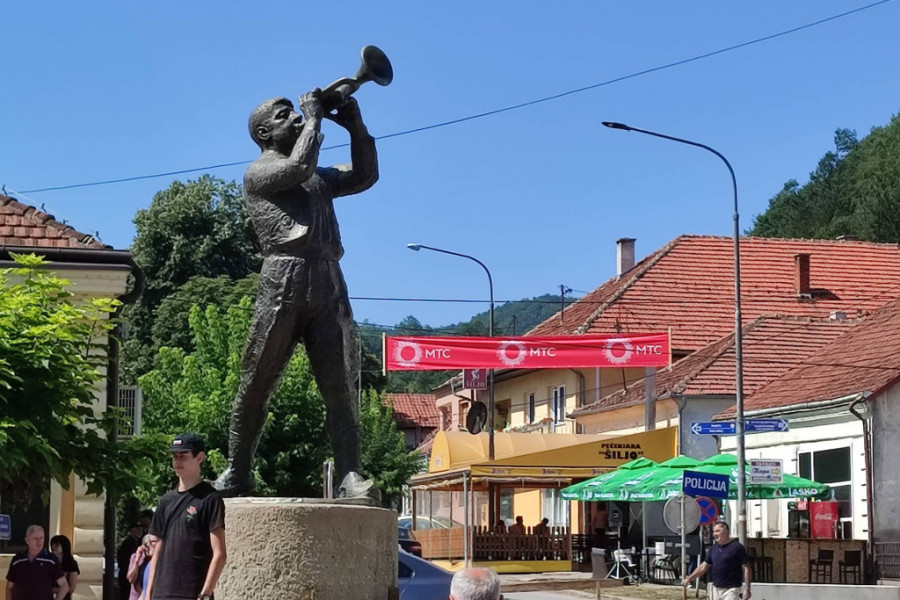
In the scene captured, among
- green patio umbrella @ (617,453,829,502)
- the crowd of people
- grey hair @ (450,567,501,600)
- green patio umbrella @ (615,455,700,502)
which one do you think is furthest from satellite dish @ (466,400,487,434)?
grey hair @ (450,567,501,600)

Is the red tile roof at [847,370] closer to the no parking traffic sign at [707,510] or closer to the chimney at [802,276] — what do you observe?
the no parking traffic sign at [707,510]

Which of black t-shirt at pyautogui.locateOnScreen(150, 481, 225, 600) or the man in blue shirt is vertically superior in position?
black t-shirt at pyautogui.locateOnScreen(150, 481, 225, 600)

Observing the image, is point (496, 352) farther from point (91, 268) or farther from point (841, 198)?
point (841, 198)

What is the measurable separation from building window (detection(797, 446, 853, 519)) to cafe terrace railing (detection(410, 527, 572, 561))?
23.0ft

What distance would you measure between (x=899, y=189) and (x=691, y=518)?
5076cm

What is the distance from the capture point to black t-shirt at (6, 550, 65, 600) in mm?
11602

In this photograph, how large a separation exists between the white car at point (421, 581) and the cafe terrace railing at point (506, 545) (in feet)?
69.8

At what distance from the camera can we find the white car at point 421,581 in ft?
43.0

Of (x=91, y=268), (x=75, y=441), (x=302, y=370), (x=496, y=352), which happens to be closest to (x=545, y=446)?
(x=496, y=352)

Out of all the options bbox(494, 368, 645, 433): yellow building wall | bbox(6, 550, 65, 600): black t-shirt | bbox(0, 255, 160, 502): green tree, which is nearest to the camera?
bbox(6, 550, 65, 600): black t-shirt

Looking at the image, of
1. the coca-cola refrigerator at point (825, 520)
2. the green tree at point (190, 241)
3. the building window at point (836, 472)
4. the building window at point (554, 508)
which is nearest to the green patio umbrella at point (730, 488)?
the coca-cola refrigerator at point (825, 520)

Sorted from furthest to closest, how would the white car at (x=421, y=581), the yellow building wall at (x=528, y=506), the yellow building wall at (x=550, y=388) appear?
the yellow building wall at (x=528, y=506), the yellow building wall at (x=550, y=388), the white car at (x=421, y=581)

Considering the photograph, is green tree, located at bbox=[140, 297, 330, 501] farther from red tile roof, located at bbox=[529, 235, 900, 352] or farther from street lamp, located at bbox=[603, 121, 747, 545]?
street lamp, located at bbox=[603, 121, 747, 545]

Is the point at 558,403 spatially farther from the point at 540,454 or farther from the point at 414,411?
the point at 414,411
